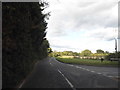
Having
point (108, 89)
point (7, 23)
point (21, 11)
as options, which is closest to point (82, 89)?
point (108, 89)

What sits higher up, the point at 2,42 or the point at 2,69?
the point at 2,42

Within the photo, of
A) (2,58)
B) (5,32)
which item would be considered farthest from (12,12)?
(2,58)

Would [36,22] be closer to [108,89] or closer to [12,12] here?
[12,12]

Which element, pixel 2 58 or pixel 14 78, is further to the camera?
pixel 14 78

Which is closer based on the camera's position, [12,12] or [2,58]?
[2,58]

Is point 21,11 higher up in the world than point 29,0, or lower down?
lower down

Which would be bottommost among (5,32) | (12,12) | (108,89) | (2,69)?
(108,89)

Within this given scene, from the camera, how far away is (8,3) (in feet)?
27.8

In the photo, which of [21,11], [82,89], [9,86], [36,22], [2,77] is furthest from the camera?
[36,22]

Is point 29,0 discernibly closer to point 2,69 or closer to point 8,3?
point 8,3

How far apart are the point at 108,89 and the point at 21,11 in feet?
23.1

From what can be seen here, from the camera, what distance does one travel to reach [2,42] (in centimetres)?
787

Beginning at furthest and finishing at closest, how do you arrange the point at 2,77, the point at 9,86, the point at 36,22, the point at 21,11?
1. the point at 36,22
2. the point at 21,11
3. the point at 9,86
4. the point at 2,77

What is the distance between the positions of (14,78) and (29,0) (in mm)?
4926
